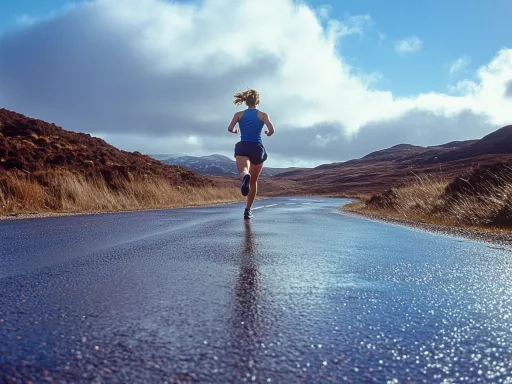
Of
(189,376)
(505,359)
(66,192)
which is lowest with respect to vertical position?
(505,359)

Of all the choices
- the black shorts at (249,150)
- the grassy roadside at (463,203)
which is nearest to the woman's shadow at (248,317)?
the black shorts at (249,150)

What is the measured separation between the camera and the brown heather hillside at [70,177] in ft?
42.1

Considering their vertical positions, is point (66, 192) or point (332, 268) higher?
point (66, 192)

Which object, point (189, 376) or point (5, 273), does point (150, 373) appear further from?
point (5, 273)

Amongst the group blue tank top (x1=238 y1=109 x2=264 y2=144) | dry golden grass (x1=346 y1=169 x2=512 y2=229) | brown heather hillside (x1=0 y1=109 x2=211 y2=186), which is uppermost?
brown heather hillside (x1=0 y1=109 x2=211 y2=186)

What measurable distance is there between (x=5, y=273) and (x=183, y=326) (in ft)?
6.61

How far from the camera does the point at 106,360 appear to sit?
4.88 ft

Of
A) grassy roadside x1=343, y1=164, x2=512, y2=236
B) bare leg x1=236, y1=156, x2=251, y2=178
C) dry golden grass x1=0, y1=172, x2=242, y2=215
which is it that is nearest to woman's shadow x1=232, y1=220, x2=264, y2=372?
bare leg x1=236, y1=156, x2=251, y2=178

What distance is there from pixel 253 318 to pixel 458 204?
10667 mm

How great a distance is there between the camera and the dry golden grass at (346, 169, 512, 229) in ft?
28.5

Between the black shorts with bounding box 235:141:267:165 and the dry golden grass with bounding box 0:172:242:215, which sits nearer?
the black shorts with bounding box 235:141:267:165

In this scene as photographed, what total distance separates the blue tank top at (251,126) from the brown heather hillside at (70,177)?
647 cm

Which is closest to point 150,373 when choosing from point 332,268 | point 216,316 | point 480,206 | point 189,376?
point 189,376

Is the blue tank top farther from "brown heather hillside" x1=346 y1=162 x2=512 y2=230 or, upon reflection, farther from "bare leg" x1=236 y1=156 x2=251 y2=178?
"brown heather hillside" x1=346 y1=162 x2=512 y2=230
